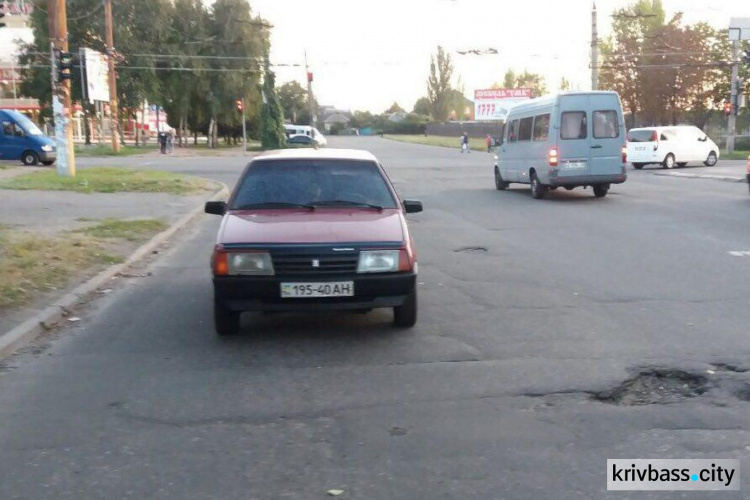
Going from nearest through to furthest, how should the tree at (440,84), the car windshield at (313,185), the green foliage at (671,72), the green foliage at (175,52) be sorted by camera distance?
the car windshield at (313,185) < the green foliage at (175,52) < the green foliage at (671,72) < the tree at (440,84)

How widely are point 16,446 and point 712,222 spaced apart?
1322 centimetres

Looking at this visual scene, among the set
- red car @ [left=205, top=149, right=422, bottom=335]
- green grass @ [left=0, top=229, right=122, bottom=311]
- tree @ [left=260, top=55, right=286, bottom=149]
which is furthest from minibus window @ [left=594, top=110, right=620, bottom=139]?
tree @ [left=260, top=55, right=286, bottom=149]

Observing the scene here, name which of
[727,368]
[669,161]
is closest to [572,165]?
[727,368]

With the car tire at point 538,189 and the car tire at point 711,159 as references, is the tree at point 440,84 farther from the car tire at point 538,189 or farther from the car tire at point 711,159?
the car tire at point 538,189

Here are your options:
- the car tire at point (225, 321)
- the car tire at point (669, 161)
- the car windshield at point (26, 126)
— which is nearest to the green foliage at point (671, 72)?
the car tire at point (669, 161)

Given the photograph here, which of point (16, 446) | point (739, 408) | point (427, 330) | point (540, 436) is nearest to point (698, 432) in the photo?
point (739, 408)

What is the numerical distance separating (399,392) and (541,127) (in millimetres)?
15606

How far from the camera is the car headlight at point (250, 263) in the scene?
647cm

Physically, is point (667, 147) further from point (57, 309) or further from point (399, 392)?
point (399, 392)

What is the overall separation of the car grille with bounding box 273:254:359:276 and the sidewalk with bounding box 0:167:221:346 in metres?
2.54

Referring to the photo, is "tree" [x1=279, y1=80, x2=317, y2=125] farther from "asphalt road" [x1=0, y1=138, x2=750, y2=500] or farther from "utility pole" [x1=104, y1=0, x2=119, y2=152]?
"asphalt road" [x1=0, y1=138, x2=750, y2=500]

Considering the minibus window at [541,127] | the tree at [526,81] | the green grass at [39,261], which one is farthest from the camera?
the tree at [526,81]

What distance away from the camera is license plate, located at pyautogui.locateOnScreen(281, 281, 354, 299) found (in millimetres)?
6457

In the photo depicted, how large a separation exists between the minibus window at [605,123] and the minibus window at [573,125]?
285mm
